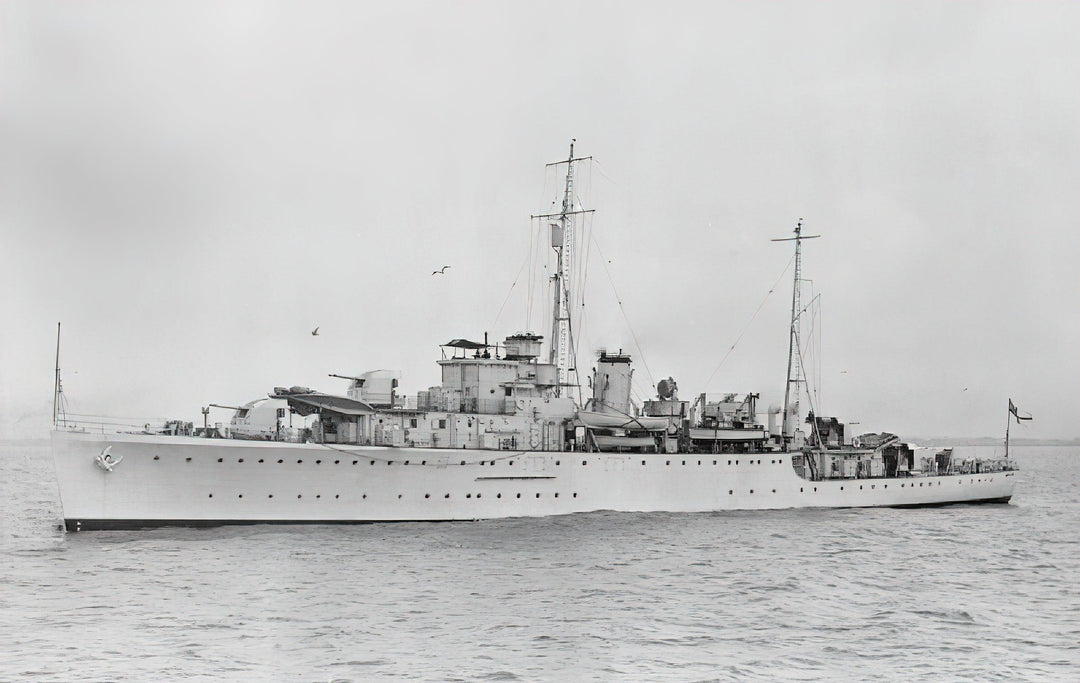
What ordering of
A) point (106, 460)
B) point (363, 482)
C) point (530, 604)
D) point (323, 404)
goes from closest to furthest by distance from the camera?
point (530, 604) < point (106, 460) < point (363, 482) < point (323, 404)

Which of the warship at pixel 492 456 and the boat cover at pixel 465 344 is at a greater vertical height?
the boat cover at pixel 465 344

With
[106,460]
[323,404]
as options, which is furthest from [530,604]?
[106,460]

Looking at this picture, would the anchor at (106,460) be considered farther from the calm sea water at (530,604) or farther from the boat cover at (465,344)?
the boat cover at (465,344)

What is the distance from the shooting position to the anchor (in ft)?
90.0

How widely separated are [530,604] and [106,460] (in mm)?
15236

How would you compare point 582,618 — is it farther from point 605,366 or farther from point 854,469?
point 854,469

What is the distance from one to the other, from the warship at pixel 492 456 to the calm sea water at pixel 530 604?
113 centimetres

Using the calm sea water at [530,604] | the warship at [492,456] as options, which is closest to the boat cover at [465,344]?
the warship at [492,456]

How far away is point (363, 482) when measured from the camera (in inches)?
1201

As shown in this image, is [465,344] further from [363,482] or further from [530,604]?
[530,604]

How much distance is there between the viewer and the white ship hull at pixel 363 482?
27.7 m

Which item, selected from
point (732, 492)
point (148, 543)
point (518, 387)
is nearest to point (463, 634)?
point (148, 543)

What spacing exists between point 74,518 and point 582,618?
1757cm

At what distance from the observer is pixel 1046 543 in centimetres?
3209
